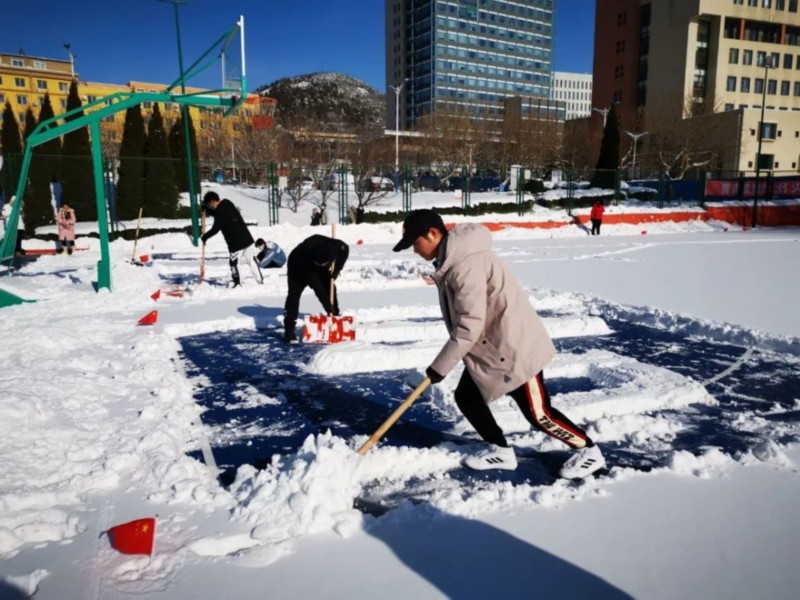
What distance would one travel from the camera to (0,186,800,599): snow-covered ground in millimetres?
2475

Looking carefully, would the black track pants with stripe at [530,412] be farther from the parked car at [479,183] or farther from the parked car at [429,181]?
the parked car at [429,181]

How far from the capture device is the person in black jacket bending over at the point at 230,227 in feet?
28.6

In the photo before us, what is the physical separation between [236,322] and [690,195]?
28596mm

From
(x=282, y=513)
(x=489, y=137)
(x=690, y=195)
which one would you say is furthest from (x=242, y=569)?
(x=489, y=137)

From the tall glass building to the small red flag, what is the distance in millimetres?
91351

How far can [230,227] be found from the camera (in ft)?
29.1

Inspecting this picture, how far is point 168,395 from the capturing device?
466 centimetres

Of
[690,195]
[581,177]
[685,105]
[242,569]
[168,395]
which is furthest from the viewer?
[685,105]

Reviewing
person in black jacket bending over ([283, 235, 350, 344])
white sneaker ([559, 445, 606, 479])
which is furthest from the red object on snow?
white sneaker ([559, 445, 606, 479])

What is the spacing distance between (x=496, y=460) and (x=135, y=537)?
2.01m

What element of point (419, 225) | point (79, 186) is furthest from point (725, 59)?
point (419, 225)

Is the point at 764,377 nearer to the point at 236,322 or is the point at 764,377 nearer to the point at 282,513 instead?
the point at 282,513

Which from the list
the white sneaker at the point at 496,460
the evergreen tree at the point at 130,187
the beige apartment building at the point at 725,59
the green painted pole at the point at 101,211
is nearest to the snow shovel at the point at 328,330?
the white sneaker at the point at 496,460

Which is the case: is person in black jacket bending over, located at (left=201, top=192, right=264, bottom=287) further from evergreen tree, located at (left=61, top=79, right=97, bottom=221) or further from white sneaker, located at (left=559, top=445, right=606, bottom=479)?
evergreen tree, located at (left=61, top=79, right=97, bottom=221)
